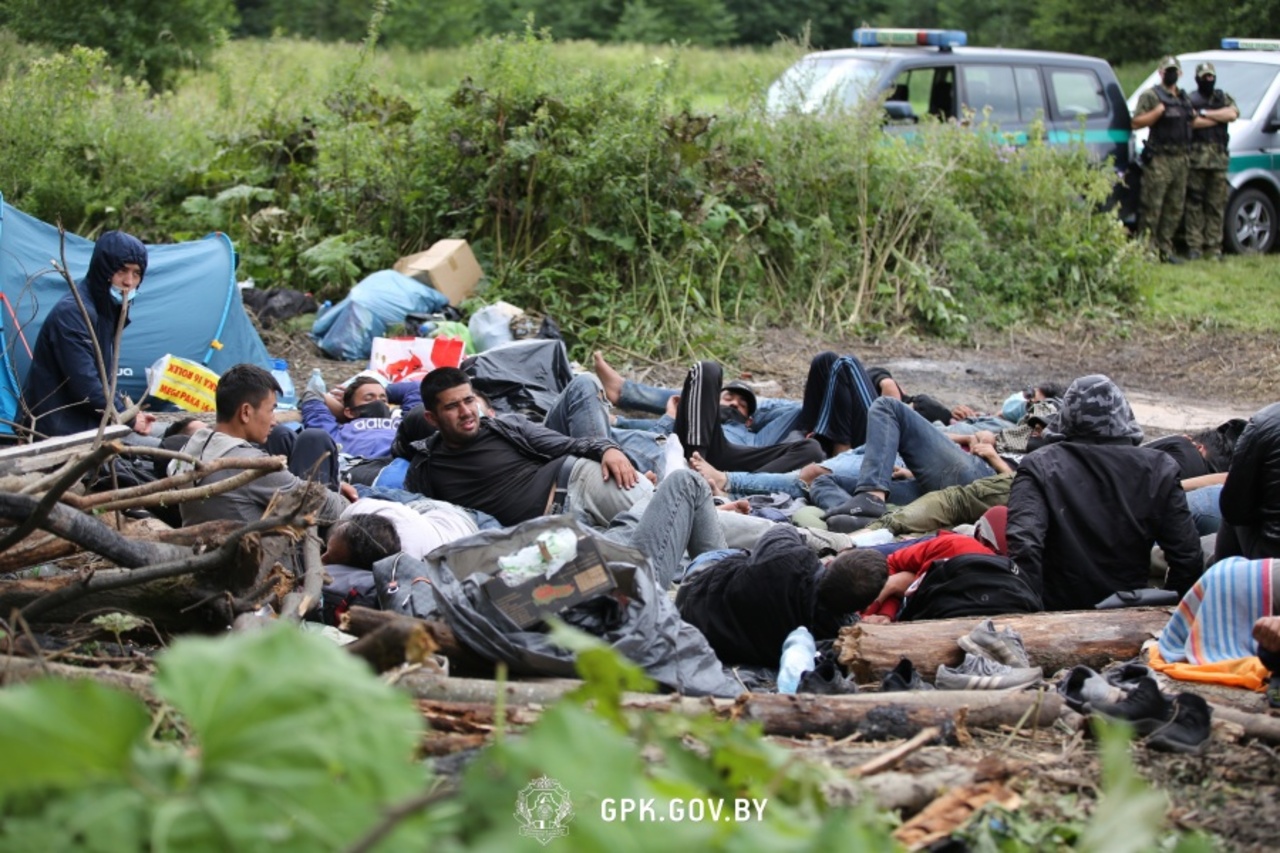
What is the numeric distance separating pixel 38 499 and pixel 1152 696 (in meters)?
3.17

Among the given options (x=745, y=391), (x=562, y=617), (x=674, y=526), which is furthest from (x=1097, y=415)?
(x=745, y=391)

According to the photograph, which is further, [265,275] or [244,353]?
[265,275]

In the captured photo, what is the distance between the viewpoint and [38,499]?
370 centimetres

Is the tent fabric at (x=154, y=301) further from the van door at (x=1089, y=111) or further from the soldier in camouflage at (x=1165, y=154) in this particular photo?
the soldier in camouflage at (x=1165, y=154)

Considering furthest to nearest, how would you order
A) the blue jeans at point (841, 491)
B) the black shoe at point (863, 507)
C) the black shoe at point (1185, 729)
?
the blue jeans at point (841, 491)
the black shoe at point (863, 507)
the black shoe at point (1185, 729)

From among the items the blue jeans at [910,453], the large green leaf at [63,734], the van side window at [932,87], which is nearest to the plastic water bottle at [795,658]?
the blue jeans at [910,453]

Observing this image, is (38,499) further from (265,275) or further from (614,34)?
(614,34)

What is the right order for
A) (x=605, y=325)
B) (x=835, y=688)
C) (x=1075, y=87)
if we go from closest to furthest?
(x=835, y=688), (x=605, y=325), (x=1075, y=87)

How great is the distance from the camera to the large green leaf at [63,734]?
149 centimetres

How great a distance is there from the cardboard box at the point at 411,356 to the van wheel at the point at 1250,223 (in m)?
8.63

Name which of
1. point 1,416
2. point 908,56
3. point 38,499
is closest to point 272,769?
point 38,499

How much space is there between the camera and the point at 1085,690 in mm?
4082

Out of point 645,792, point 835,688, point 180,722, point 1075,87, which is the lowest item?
point 835,688

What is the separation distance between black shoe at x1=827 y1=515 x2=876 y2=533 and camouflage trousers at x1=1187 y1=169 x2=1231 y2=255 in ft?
26.6
